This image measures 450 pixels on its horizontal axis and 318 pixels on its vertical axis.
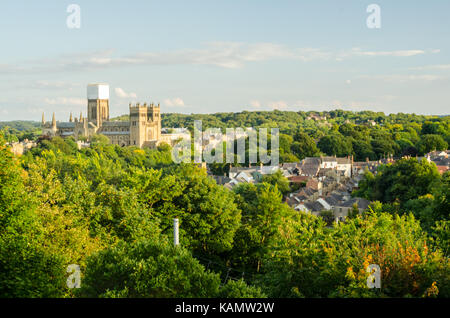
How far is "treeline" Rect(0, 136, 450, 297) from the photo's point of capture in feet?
44.8

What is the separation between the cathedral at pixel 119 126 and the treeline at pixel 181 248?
117310 mm

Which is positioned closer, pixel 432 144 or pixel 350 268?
pixel 350 268

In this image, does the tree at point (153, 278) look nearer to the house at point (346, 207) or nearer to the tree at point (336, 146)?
the house at point (346, 207)

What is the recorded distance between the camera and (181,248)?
15.8 metres

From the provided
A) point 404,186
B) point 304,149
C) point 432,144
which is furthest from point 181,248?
point 432,144

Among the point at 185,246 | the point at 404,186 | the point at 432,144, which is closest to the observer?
the point at 185,246

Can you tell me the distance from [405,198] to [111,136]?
4434 inches

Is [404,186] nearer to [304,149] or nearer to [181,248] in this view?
[181,248]

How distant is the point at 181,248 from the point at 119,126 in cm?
14375
